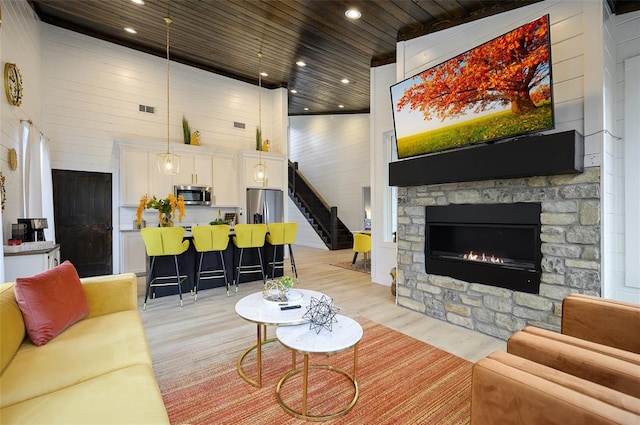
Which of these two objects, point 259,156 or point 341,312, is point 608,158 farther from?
point 259,156

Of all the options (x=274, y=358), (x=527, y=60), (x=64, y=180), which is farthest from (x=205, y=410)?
(x=64, y=180)

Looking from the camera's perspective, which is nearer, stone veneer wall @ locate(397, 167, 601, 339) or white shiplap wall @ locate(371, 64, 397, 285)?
stone veneer wall @ locate(397, 167, 601, 339)

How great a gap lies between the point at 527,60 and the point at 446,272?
7.29 ft

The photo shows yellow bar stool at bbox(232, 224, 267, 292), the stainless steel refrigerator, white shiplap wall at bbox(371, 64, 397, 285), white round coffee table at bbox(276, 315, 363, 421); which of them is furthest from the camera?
the stainless steel refrigerator

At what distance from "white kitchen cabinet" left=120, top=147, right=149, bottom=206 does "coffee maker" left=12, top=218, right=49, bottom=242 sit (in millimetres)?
1936

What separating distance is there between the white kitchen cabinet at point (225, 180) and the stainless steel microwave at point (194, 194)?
0.20m

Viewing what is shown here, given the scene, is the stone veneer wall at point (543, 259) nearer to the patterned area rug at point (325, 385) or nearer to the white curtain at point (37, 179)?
the patterned area rug at point (325, 385)

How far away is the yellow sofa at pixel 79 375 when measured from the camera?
1184 millimetres

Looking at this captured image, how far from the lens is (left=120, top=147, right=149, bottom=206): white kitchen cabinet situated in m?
5.68

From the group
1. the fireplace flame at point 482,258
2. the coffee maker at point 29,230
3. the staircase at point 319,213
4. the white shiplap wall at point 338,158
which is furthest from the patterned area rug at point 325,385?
the white shiplap wall at point 338,158

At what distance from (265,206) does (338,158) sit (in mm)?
3804

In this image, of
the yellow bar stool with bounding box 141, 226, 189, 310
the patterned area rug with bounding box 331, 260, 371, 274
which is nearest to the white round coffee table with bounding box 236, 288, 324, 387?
the yellow bar stool with bounding box 141, 226, 189, 310

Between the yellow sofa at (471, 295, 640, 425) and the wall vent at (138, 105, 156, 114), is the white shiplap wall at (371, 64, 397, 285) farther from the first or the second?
the wall vent at (138, 105, 156, 114)

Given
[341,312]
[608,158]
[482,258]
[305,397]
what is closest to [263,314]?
[305,397]
